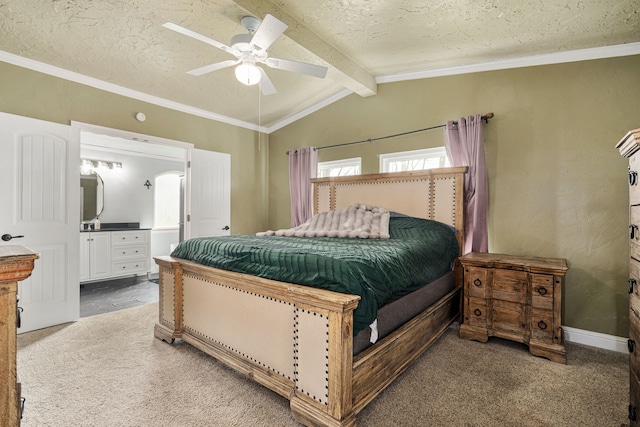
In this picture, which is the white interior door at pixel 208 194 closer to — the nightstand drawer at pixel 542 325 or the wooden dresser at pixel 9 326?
the wooden dresser at pixel 9 326

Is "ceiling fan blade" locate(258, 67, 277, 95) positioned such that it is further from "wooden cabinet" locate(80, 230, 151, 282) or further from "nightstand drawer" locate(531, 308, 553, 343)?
"wooden cabinet" locate(80, 230, 151, 282)

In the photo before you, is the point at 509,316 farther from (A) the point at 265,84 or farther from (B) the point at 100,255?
(B) the point at 100,255

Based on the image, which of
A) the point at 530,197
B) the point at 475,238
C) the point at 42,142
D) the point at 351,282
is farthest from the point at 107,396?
the point at 530,197

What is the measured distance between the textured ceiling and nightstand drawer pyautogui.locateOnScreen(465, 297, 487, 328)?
7.31 ft

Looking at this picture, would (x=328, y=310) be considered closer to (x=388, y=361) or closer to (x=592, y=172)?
(x=388, y=361)

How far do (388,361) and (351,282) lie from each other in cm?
68

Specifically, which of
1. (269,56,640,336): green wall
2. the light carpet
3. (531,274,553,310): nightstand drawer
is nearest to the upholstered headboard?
(269,56,640,336): green wall

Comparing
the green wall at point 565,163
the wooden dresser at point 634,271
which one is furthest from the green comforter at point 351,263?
the wooden dresser at point 634,271

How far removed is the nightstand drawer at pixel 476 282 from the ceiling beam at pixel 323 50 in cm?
229

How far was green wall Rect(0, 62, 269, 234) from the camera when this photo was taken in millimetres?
2992

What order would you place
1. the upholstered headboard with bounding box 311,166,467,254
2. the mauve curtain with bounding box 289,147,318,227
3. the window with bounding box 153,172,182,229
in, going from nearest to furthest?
the upholstered headboard with bounding box 311,166,467,254
the mauve curtain with bounding box 289,147,318,227
the window with bounding box 153,172,182,229

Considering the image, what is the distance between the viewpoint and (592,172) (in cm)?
265

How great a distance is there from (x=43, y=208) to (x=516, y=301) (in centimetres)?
440

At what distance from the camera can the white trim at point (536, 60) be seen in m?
2.54
